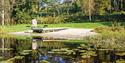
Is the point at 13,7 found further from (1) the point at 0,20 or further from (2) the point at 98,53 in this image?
(2) the point at 98,53

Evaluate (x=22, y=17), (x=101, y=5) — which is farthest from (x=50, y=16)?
(x=101, y=5)

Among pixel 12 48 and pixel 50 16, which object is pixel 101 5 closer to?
pixel 50 16

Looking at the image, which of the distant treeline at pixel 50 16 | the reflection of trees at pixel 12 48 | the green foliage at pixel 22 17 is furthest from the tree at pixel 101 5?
the reflection of trees at pixel 12 48

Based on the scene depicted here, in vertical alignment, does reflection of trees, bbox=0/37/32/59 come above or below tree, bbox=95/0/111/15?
below

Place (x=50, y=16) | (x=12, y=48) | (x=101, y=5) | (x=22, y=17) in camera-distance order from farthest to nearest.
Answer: (x=101, y=5) → (x=50, y=16) → (x=22, y=17) → (x=12, y=48)

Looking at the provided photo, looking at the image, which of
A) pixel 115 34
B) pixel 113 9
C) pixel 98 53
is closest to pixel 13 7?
pixel 113 9

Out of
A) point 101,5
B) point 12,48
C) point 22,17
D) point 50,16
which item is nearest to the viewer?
point 12,48

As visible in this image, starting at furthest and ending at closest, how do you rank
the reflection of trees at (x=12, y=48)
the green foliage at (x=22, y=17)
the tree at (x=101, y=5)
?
1. the tree at (x=101, y=5)
2. the green foliage at (x=22, y=17)
3. the reflection of trees at (x=12, y=48)

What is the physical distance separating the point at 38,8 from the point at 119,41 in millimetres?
44300

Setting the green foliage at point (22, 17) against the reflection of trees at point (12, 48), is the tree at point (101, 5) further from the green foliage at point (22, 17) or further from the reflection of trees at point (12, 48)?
the reflection of trees at point (12, 48)

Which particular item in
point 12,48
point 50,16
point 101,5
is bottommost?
point 12,48

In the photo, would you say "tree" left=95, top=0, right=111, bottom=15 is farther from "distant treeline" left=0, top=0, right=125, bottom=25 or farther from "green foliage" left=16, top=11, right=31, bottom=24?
"green foliage" left=16, top=11, right=31, bottom=24

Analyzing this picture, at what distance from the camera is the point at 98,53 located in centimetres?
1970

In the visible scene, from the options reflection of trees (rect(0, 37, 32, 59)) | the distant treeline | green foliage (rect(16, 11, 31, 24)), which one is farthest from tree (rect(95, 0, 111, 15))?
reflection of trees (rect(0, 37, 32, 59))
